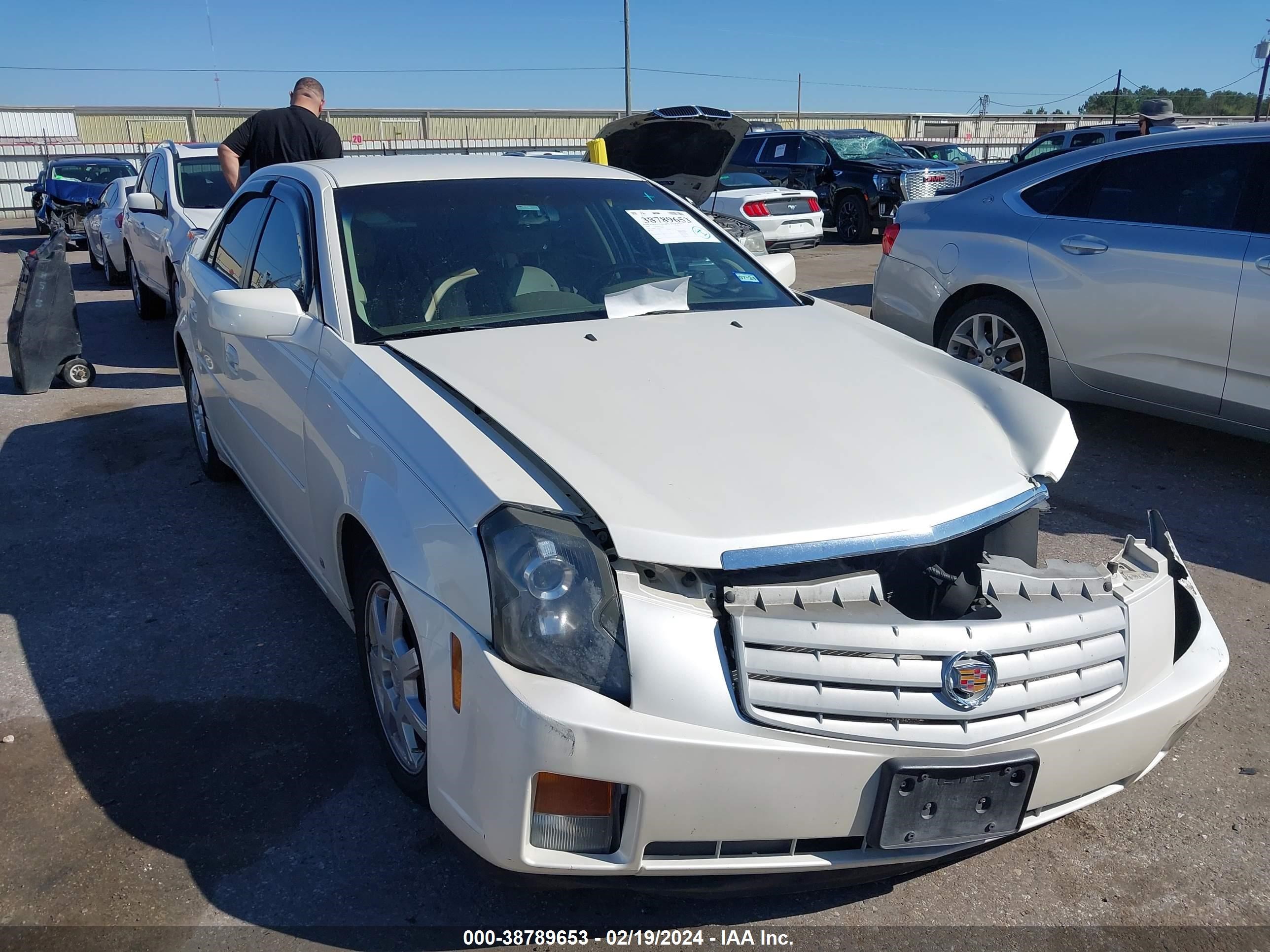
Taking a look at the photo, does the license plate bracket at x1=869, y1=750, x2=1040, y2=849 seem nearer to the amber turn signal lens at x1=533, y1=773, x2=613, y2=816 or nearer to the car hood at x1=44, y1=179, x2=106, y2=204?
the amber turn signal lens at x1=533, y1=773, x2=613, y2=816

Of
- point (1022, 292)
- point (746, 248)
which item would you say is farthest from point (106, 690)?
point (1022, 292)

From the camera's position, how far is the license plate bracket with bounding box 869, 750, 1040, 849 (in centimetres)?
192

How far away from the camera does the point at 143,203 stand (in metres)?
7.33

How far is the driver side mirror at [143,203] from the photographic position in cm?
733

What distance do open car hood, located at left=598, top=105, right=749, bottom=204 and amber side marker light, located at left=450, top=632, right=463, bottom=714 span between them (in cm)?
411

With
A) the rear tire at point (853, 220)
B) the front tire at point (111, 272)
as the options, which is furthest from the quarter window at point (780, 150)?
the front tire at point (111, 272)

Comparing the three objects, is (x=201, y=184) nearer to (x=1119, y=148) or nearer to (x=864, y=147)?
(x=1119, y=148)

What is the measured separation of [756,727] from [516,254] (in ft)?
6.40

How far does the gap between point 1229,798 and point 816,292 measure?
8.81m

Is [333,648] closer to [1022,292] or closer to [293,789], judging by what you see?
[293,789]

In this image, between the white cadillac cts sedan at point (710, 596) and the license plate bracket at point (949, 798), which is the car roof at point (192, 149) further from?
the license plate bracket at point (949, 798)

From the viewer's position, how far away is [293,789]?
8.75ft

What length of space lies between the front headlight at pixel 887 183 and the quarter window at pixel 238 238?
12589mm

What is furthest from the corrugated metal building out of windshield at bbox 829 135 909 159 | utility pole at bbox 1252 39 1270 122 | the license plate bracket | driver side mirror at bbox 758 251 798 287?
the license plate bracket
